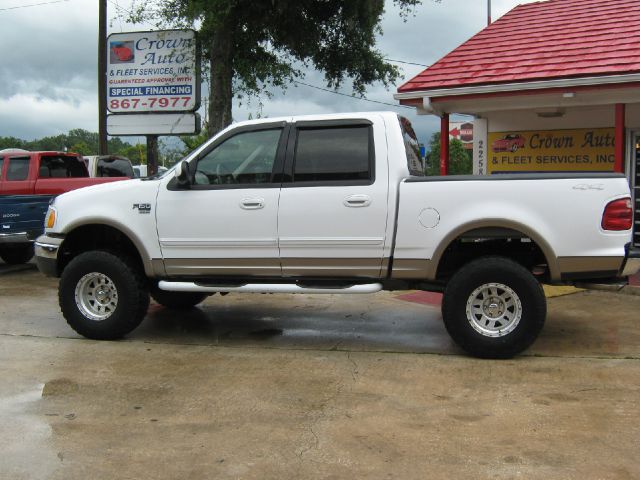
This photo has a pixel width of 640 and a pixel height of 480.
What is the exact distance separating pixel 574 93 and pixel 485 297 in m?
4.72

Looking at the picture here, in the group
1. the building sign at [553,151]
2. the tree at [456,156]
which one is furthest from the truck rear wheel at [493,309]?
the tree at [456,156]

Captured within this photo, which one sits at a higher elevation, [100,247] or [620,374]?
[100,247]

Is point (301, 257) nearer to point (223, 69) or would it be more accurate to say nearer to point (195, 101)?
point (223, 69)

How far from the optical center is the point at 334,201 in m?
5.97

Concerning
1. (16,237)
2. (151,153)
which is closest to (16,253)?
(16,237)

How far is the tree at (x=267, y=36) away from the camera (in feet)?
42.1

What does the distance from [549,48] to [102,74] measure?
1219cm

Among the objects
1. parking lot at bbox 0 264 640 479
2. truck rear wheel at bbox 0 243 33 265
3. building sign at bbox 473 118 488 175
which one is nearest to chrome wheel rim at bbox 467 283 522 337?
parking lot at bbox 0 264 640 479

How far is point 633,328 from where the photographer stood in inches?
276

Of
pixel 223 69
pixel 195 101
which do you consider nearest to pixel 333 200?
pixel 223 69

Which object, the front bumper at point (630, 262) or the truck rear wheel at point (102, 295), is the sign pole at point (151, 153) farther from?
the front bumper at point (630, 262)

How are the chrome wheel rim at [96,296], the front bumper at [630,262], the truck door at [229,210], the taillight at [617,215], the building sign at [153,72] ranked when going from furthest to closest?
1. the building sign at [153,72]
2. the chrome wheel rim at [96,296]
3. the truck door at [229,210]
4. the front bumper at [630,262]
5. the taillight at [617,215]

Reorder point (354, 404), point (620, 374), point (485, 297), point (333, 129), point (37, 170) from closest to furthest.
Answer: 1. point (354, 404)
2. point (620, 374)
3. point (485, 297)
4. point (333, 129)
5. point (37, 170)

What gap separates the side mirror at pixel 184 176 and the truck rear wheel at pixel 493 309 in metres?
2.57
